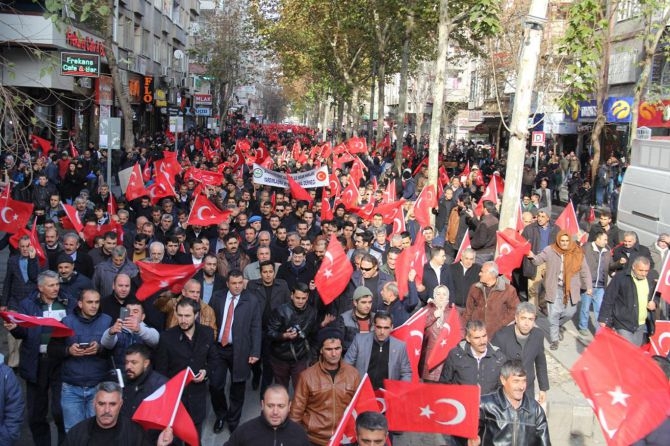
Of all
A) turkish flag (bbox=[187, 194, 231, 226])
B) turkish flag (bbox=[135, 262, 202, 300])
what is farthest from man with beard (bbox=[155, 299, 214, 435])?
turkish flag (bbox=[187, 194, 231, 226])

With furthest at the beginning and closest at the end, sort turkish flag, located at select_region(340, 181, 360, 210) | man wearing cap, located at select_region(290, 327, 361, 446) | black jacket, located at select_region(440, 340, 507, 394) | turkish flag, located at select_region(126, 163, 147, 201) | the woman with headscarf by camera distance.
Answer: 1. turkish flag, located at select_region(340, 181, 360, 210)
2. turkish flag, located at select_region(126, 163, 147, 201)
3. the woman with headscarf
4. black jacket, located at select_region(440, 340, 507, 394)
5. man wearing cap, located at select_region(290, 327, 361, 446)

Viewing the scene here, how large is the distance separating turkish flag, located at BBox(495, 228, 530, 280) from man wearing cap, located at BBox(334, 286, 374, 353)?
3221 millimetres

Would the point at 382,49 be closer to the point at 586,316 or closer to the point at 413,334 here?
the point at 586,316

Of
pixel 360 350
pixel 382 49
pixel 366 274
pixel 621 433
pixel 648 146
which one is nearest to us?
pixel 621 433

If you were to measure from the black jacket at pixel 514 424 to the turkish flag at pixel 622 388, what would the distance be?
1.41 ft

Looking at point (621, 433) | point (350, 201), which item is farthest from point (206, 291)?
point (350, 201)

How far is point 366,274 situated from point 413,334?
1.41 m

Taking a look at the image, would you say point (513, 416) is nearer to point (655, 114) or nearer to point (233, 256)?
point (233, 256)

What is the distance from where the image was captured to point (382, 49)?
3403 centimetres

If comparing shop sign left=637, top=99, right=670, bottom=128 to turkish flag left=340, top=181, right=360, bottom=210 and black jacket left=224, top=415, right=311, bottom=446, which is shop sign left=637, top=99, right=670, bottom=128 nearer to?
turkish flag left=340, top=181, right=360, bottom=210

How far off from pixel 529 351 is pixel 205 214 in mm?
6812

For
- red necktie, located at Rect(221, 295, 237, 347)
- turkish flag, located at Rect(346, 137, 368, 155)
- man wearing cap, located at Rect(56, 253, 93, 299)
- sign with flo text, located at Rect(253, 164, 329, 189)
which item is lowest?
red necktie, located at Rect(221, 295, 237, 347)

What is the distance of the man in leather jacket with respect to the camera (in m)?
5.27

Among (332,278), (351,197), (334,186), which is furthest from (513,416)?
(334,186)
